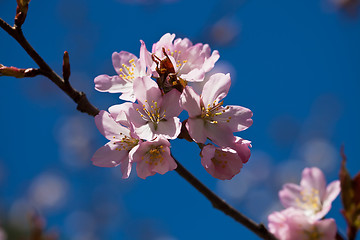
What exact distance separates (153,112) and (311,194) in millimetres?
801

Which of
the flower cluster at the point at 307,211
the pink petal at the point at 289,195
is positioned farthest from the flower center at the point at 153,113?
the pink petal at the point at 289,195

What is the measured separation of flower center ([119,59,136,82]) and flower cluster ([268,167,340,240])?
0.79 m

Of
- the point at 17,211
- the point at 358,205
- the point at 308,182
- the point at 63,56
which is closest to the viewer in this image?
the point at 358,205

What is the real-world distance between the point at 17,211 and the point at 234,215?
9474 mm

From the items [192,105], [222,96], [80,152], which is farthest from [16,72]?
[80,152]

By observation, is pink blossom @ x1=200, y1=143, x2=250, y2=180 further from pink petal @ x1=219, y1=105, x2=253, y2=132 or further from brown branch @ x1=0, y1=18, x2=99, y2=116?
brown branch @ x1=0, y1=18, x2=99, y2=116

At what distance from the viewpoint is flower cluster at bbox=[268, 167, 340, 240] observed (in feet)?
3.89

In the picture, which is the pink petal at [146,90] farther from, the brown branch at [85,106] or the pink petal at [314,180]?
the pink petal at [314,180]

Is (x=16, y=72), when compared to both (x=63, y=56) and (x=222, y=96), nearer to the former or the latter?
(x=63, y=56)

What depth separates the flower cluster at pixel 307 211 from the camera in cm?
119

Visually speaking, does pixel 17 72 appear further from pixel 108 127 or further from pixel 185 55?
pixel 185 55

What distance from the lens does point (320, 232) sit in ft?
3.88

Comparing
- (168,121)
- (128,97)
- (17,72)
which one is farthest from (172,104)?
(17,72)

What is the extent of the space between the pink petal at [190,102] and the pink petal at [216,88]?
3.0 inches
